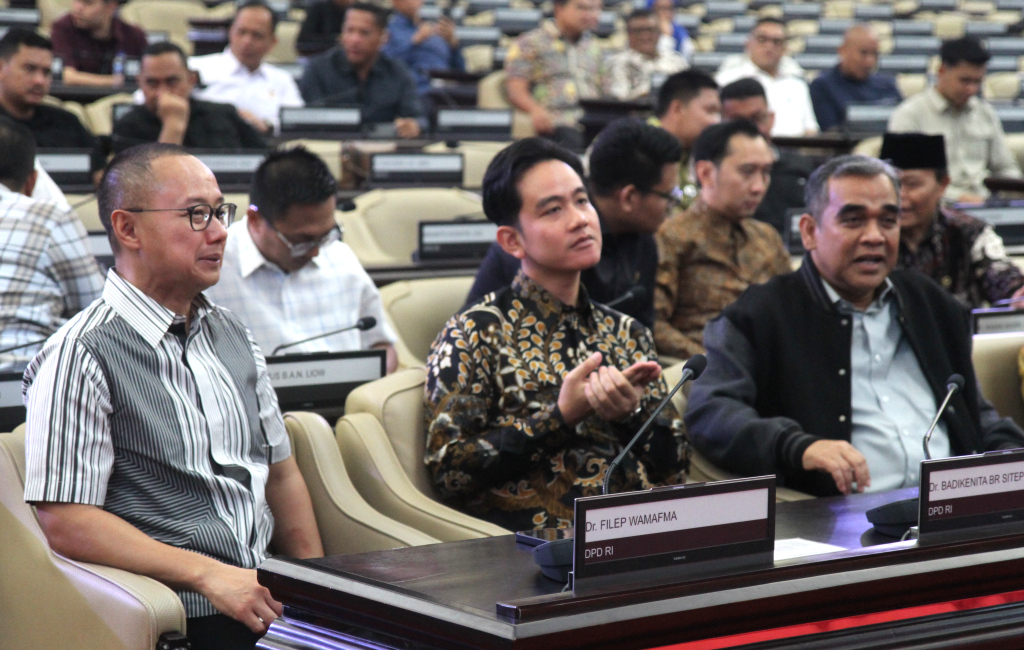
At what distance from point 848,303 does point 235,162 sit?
2.58 metres

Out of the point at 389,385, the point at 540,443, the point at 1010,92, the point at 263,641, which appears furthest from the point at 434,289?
the point at 1010,92

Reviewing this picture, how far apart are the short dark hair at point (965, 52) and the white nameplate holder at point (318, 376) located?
160 inches

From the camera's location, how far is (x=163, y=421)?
5.33 feet

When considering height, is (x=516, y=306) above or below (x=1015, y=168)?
below

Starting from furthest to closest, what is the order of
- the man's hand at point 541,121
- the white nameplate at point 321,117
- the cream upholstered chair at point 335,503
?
1. the man's hand at point 541,121
2. the white nameplate at point 321,117
3. the cream upholstered chair at point 335,503

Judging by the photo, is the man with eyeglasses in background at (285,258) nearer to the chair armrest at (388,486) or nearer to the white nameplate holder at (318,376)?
the white nameplate holder at (318,376)

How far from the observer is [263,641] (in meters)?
1.26

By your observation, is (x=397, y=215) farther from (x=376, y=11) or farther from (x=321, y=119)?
(x=376, y=11)

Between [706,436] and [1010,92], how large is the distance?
7.55 m

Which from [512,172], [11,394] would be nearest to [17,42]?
[11,394]

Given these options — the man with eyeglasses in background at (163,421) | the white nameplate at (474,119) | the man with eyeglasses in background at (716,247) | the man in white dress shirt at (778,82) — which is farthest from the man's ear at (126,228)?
the man in white dress shirt at (778,82)

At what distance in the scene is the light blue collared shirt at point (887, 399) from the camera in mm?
2135

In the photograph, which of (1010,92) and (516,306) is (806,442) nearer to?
(516,306)

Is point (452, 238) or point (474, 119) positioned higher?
point (474, 119)
